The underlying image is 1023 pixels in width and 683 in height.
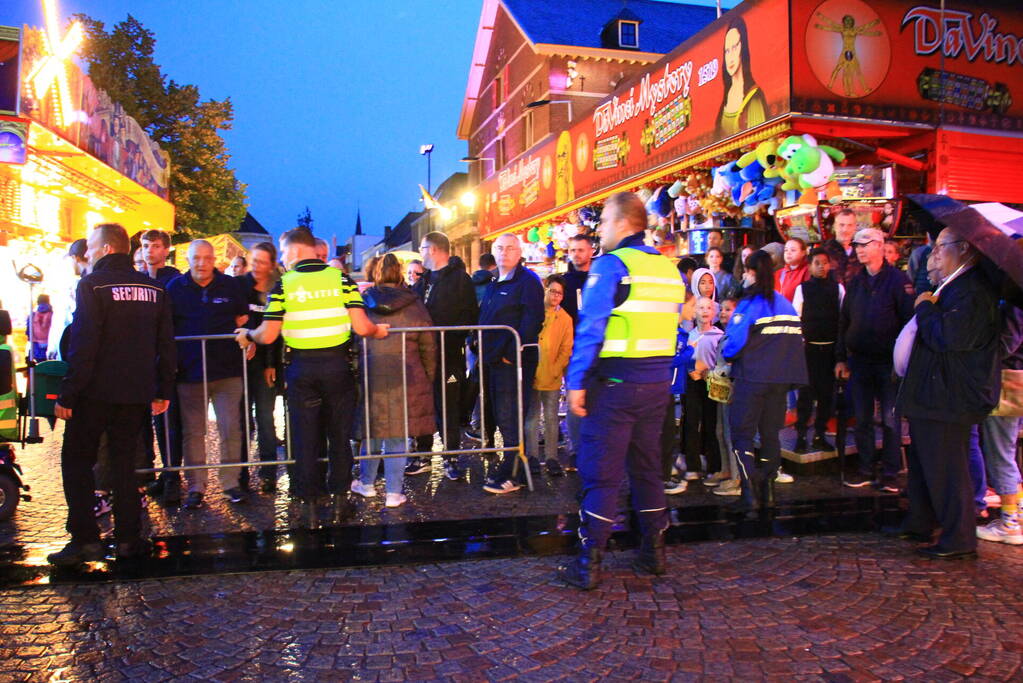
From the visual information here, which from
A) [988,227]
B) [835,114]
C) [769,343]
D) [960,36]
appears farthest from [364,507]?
[960,36]

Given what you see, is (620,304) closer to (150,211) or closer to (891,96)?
(891,96)

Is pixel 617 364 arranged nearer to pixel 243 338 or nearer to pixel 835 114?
pixel 243 338

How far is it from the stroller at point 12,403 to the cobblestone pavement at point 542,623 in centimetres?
143

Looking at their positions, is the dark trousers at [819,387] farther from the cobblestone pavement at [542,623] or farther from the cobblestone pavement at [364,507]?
the cobblestone pavement at [542,623]

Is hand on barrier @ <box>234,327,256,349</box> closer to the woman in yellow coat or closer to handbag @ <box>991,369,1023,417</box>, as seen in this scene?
the woman in yellow coat

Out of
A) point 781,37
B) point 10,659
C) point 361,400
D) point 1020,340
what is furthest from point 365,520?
point 781,37

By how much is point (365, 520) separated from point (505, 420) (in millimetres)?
1422

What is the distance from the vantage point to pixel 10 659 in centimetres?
311

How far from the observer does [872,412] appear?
5.74 m

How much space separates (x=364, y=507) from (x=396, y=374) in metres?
1.01

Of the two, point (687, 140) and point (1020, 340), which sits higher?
point (687, 140)

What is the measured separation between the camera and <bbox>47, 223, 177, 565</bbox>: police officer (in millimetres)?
4133

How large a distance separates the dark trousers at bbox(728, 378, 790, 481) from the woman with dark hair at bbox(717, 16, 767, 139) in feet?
12.7

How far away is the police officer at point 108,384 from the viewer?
413 centimetres
